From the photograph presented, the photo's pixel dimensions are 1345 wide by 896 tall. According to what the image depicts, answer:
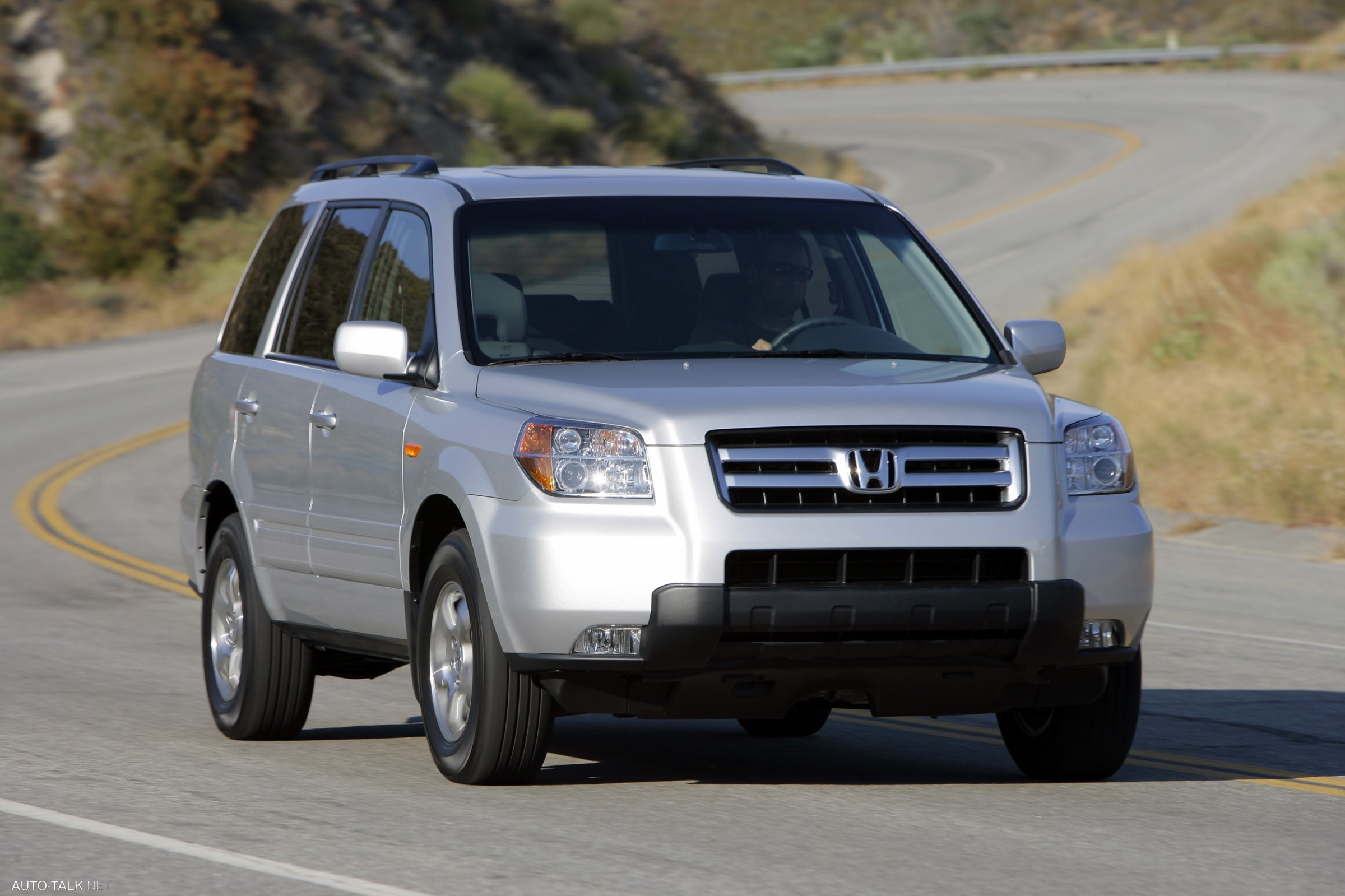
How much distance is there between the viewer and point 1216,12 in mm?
84375

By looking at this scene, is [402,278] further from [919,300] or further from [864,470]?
[864,470]

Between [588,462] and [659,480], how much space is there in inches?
9.2

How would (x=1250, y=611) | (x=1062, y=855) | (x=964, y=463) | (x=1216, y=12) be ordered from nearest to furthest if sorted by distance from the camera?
1. (x=1062, y=855)
2. (x=964, y=463)
3. (x=1250, y=611)
4. (x=1216, y=12)

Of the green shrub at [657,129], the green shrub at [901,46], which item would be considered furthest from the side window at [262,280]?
the green shrub at [901,46]

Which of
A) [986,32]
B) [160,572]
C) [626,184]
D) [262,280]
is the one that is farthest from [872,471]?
Result: [986,32]

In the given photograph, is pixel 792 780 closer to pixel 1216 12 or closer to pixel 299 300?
pixel 299 300

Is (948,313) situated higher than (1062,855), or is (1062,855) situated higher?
(948,313)

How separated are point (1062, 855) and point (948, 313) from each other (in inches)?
93.7

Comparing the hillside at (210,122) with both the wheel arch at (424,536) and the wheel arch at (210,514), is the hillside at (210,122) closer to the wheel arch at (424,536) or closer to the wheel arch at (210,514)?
the wheel arch at (210,514)

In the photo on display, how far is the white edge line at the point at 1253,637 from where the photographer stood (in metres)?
10.3

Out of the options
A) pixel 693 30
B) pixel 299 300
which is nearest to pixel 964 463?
pixel 299 300

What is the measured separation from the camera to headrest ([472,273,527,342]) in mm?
6914

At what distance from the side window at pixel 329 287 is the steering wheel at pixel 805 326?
1653mm

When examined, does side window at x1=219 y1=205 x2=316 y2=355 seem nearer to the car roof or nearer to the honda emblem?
the car roof
